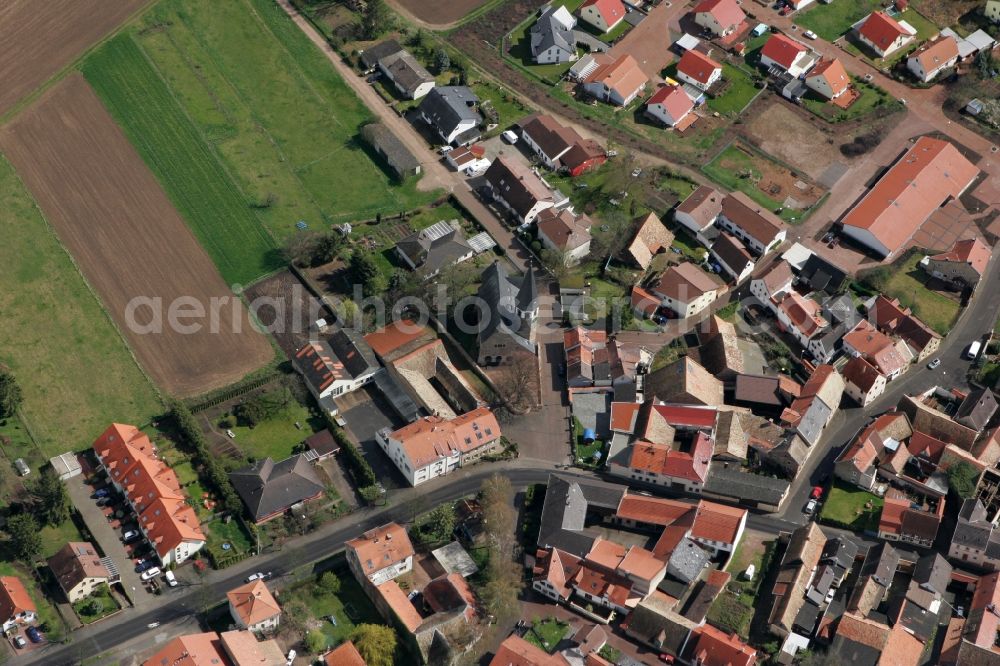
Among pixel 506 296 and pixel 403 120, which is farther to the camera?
pixel 403 120

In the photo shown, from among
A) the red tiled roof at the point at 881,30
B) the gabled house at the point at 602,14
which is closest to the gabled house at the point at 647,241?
the gabled house at the point at 602,14

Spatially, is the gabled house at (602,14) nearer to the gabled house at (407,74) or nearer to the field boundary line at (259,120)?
the gabled house at (407,74)

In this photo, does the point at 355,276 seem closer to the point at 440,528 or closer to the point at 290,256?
the point at 290,256

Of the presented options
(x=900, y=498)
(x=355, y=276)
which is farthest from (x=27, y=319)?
(x=900, y=498)

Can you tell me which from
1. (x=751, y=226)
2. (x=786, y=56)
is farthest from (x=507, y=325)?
(x=786, y=56)

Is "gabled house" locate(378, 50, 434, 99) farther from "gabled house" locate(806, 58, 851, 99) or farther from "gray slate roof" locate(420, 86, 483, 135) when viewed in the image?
"gabled house" locate(806, 58, 851, 99)

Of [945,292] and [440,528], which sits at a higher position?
[440,528]
